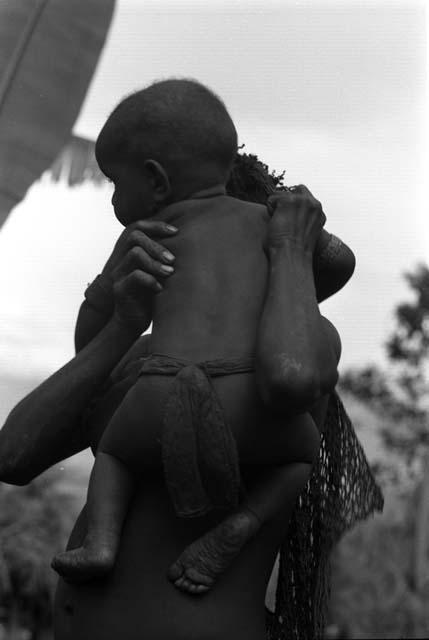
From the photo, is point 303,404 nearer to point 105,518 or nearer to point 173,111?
point 105,518

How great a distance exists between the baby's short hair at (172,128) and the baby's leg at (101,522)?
528 millimetres

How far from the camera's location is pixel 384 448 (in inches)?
577

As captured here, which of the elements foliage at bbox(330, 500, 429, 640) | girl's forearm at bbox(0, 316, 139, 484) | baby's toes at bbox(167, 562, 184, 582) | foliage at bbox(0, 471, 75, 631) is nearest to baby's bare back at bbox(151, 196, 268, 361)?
girl's forearm at bbox(0, 316, 139, 484)

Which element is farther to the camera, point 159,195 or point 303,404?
point 159,195

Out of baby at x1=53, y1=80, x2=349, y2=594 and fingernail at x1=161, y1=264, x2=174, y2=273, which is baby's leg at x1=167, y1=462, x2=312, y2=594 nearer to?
baby at x1=53, y1=80, x2=349, y2=594

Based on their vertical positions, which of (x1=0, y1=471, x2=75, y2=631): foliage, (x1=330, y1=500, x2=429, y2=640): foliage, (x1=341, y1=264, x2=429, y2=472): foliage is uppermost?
(x1=341, y1=264, x2=429, y2=472): foliage

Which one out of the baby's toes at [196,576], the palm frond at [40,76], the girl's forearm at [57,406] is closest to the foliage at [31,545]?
the palm frond at [40,76]

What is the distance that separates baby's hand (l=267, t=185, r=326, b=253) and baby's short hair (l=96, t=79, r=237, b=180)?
0.43ft

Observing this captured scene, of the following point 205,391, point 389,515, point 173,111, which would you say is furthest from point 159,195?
point 389,515

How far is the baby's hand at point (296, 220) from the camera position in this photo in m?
1.85

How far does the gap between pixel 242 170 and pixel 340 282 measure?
13.8 inches

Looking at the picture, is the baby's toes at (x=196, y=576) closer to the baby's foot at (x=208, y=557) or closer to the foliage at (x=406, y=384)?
the baby's foot at (x=208, y=557)

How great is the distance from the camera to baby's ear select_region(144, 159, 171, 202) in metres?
1.87

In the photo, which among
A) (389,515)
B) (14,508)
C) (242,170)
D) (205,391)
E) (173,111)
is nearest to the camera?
(205,391)
